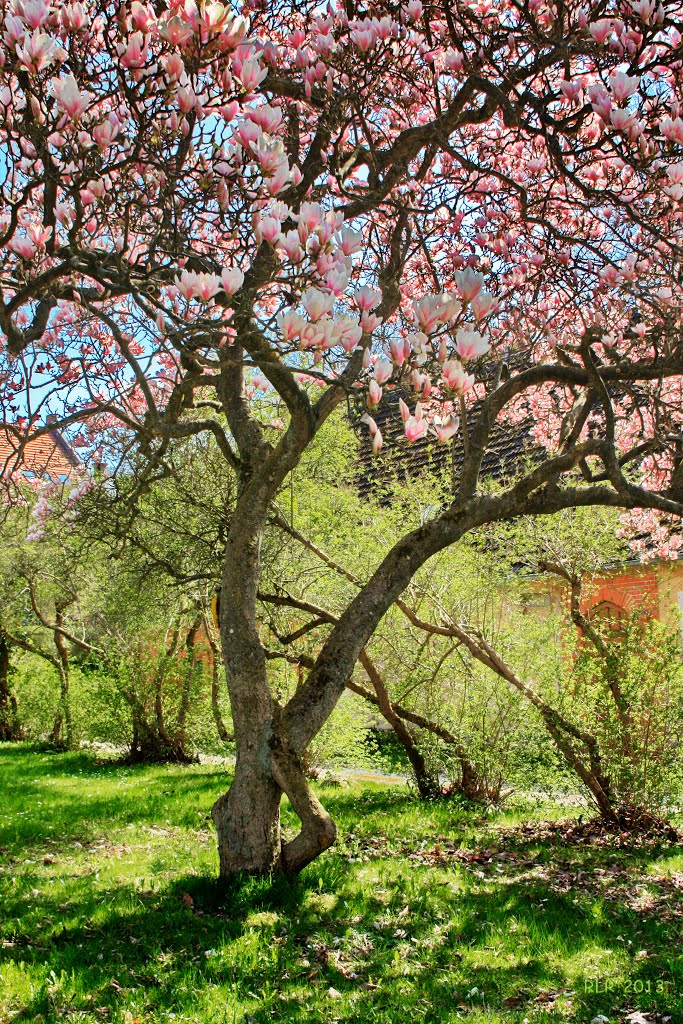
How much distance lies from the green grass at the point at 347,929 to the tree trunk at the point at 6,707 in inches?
300

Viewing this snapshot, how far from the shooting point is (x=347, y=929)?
4668mm

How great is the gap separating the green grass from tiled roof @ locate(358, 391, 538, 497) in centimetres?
359

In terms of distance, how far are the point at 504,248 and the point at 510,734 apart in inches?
180

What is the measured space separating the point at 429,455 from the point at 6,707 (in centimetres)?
991

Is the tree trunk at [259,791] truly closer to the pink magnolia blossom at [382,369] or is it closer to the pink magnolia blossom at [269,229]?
the pink magnolia blossom at [382,369]

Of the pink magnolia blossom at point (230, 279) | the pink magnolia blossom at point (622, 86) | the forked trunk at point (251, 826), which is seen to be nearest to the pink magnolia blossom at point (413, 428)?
the pink magnolia blossom at point (230, 279)

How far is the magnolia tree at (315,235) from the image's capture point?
10.5 ft

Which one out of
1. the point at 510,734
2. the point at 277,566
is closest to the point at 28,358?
the point at 277,566

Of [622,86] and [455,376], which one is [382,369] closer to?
[455,376]

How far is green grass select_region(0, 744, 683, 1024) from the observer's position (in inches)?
144

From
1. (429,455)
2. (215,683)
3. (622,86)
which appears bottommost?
(215,683)

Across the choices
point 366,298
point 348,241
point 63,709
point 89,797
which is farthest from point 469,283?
point 63,709

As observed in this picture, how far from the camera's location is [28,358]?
7.00m

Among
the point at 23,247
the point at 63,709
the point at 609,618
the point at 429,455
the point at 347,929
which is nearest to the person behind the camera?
the point at 23,247
